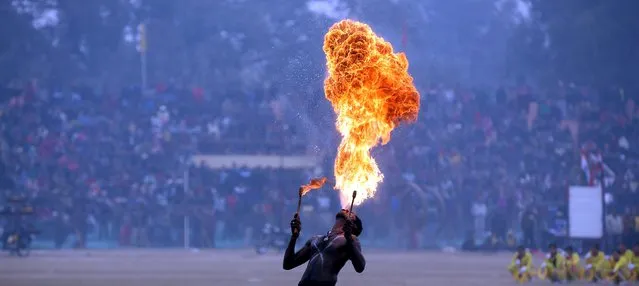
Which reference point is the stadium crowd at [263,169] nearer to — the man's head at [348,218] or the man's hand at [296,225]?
the man's head at [348,218]

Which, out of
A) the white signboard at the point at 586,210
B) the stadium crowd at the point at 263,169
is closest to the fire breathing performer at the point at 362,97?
the white signboard at the point at 586,210

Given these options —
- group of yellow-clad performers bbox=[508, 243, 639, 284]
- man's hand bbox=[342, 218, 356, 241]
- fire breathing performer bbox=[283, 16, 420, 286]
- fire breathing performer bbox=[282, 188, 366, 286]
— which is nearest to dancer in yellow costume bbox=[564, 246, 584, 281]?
group of yellow-clad performers bbox=[508, 243, 639, 284]

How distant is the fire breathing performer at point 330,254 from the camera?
33.2 feet

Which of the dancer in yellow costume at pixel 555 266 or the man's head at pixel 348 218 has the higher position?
the man's head at pixel 348 218

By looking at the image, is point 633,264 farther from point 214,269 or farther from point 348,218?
point 348,218

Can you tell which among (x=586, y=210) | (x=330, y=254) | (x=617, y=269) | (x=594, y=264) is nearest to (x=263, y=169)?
(x=586, y=210)

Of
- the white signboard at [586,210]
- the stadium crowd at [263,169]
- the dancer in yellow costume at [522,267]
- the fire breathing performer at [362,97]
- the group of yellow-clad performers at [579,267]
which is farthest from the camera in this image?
the stadium crowd at [263,169]

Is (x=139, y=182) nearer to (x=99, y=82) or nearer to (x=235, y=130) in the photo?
(x=235, y=130)

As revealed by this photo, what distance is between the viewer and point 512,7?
52656 mm

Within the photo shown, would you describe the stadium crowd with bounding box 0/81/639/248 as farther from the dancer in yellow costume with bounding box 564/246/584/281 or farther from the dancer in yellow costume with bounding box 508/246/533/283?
the dancer in yellow costume with bounding box 508/246/533/283

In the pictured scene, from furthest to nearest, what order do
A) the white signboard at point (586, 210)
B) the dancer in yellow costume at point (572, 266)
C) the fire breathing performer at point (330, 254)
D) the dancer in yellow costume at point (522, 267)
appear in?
the white signboard at point (586, 210)
the dancer in yellow costume at point (572, 266)
the dancer in yellow costume at point (522, 267)
the fire breathing performer at point (330, 254)

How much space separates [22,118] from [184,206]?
685 centimetres

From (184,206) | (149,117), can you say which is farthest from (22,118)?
(184,206)

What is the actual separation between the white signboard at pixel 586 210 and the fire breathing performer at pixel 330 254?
79.6ft
